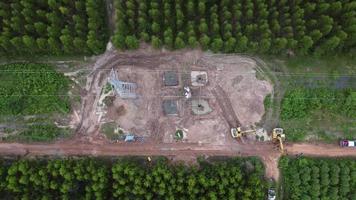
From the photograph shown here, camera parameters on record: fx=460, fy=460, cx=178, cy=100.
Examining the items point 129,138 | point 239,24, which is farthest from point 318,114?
point 129,138

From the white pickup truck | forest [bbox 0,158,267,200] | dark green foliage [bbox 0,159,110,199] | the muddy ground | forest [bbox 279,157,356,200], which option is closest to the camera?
dark green foliage [bbox 0,159,110,199]

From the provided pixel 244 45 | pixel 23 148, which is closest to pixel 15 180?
pixel 23 148

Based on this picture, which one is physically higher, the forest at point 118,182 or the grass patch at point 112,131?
the grass patch at point 112,131

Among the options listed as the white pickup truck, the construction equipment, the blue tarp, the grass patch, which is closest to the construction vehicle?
the construction equipment

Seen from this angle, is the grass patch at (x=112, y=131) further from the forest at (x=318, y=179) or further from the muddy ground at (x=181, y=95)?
the forest at (x=318, y=179)

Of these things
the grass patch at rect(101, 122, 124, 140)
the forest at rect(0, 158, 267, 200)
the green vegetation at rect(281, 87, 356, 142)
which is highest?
the green vegetation at rect(281, 87, 356, 142)

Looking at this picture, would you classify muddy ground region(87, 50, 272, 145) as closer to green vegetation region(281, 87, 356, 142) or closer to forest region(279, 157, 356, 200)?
green vegetation region(281, 87, 356, 142)

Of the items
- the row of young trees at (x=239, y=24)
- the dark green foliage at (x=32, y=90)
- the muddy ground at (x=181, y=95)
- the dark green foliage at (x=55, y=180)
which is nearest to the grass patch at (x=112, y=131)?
the muddy ground at (x=181, y=95)
